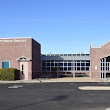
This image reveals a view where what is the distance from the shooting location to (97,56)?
148 ft

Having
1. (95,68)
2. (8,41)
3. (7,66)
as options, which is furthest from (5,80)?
(95,68)

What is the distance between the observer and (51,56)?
53.5 m

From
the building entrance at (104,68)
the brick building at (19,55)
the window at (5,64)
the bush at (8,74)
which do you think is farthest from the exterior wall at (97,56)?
the bush at (8,74)

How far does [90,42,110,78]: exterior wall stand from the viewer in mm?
44875

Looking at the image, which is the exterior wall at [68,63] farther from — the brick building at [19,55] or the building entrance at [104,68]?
the brick building at [19,55]

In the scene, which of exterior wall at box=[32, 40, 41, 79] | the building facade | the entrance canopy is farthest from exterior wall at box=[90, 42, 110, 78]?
the entrance canopy

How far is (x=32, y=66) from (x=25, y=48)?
8.67 ft

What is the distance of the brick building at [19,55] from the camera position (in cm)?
4056

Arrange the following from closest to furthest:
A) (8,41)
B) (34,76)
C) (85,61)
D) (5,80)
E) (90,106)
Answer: (90,106)
(5,80)
(8,41)
(34,76)
(85,61)

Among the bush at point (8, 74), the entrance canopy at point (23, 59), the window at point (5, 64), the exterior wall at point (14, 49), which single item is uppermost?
the exterior wall at point (14, 49)

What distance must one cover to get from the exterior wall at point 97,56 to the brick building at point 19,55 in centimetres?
937

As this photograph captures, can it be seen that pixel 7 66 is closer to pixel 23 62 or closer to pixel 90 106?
pixel 23 62

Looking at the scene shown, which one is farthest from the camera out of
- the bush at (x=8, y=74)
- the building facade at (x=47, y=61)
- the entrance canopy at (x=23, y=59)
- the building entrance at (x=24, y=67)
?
the building facade at (x=47, y=61)

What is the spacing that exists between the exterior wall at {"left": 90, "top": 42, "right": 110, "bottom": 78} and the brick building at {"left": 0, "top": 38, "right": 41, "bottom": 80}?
9368 millimetres
